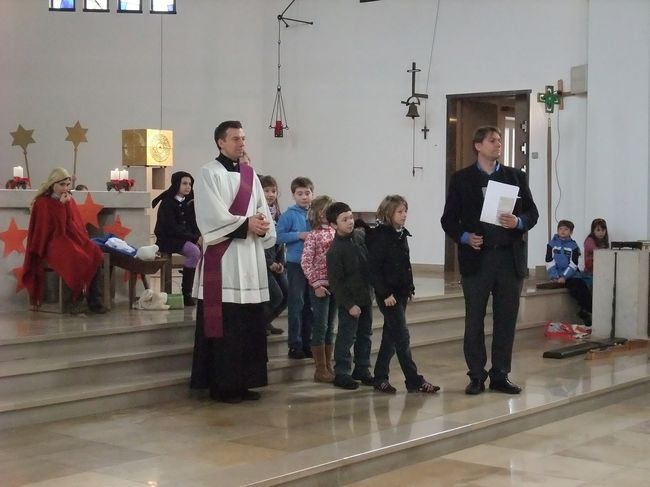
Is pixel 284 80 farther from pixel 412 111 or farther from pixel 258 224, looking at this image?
pixel 258 224

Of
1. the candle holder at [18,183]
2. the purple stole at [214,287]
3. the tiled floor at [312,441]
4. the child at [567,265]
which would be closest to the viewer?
the tiled floor at [312,441]

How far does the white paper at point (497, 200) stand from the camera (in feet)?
20.4

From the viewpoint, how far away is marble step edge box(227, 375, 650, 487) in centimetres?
447

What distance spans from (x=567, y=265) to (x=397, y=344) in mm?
4973

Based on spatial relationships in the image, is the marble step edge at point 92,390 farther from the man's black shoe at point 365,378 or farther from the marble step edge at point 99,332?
the man's black shoe at point 365,378

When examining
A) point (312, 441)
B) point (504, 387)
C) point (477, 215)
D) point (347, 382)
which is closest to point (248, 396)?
point (347, 382)

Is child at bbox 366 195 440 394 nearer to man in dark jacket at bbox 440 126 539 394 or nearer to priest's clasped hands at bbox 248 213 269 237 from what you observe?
man in dark jacket at bbox 440 126 539 394

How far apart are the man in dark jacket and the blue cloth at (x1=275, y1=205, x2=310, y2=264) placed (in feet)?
3.73

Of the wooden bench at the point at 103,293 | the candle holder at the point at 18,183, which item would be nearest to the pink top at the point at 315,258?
the wooden bench at the point at 103,293

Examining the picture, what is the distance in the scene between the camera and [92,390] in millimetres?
5973

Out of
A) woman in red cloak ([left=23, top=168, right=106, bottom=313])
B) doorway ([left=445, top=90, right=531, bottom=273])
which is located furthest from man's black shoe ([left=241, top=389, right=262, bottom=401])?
doorway ([left=445, top=90, right=531, bottom=273])

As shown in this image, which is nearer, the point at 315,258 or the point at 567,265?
the point at 315,258

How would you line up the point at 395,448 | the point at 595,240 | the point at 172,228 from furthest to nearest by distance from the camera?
the point at 595,240 → the point at 172,228 → the point at 395,448

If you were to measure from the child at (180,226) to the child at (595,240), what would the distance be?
15.8 feet
